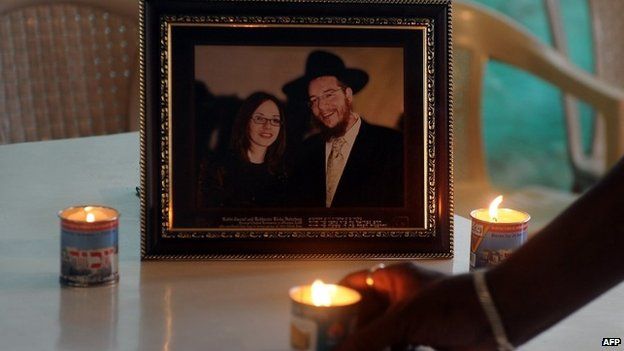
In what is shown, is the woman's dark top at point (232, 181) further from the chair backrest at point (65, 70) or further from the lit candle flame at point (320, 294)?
the chair backrest at point (65, 70)

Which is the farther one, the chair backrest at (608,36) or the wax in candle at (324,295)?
the chair backrest at (608,36)

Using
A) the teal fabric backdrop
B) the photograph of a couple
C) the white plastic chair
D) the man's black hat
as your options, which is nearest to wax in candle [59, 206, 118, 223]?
the photograph of a couple

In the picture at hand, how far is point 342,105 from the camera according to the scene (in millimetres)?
1212

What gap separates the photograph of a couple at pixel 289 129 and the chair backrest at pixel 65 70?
1.35 m

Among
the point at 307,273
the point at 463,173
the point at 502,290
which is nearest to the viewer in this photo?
the point at 502,290

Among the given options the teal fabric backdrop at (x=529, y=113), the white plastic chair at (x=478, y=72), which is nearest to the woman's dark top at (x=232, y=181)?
the white plastic chair at (x=478, y=72)

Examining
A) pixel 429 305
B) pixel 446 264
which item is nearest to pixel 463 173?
pixel 446 264

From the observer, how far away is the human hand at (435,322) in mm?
865

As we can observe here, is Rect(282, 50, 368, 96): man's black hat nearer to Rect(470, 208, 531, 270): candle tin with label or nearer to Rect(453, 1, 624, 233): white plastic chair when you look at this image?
Rect(470, 208, 531, 270): candle tin with label

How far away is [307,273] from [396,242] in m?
0.11

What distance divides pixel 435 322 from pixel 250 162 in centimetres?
39

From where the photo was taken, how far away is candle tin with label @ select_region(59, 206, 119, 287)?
110 cm

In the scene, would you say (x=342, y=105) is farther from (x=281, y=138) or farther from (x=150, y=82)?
(x=150, y=82)

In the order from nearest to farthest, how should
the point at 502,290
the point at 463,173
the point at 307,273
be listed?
the point at 502,290, the point at 307,273, the point at 463,173
